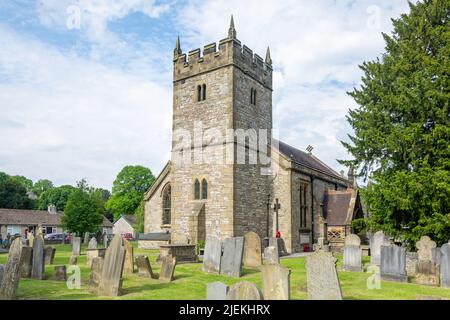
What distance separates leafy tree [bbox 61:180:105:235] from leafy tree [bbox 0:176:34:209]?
27692 millimetres

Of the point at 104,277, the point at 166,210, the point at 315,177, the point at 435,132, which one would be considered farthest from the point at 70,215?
the point at 435,132

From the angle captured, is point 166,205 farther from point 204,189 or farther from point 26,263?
point 26,263

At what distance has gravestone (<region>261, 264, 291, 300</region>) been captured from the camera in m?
7.34

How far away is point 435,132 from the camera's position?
15.3m

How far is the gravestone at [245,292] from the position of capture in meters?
5.88

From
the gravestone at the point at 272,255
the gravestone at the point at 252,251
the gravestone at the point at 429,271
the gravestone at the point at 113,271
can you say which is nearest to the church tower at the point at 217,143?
the gravestone at the point at 252,251

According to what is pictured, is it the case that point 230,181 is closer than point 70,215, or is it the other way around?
point 230,181

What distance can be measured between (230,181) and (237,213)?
1.88 metres

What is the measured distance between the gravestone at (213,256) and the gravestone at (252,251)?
7.06ft

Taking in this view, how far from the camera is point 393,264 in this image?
496 inches

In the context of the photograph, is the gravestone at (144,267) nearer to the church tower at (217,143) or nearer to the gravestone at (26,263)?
the gravestone at (26,263)

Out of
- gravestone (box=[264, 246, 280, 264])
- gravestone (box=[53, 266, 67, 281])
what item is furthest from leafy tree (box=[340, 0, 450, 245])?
gravestone (box=[53, 266, 67, 281])

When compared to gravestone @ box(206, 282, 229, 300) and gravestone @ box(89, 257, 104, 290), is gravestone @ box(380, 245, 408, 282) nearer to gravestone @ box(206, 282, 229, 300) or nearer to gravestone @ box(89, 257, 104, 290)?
gravestone @ box(206, 282, 229, 300)
